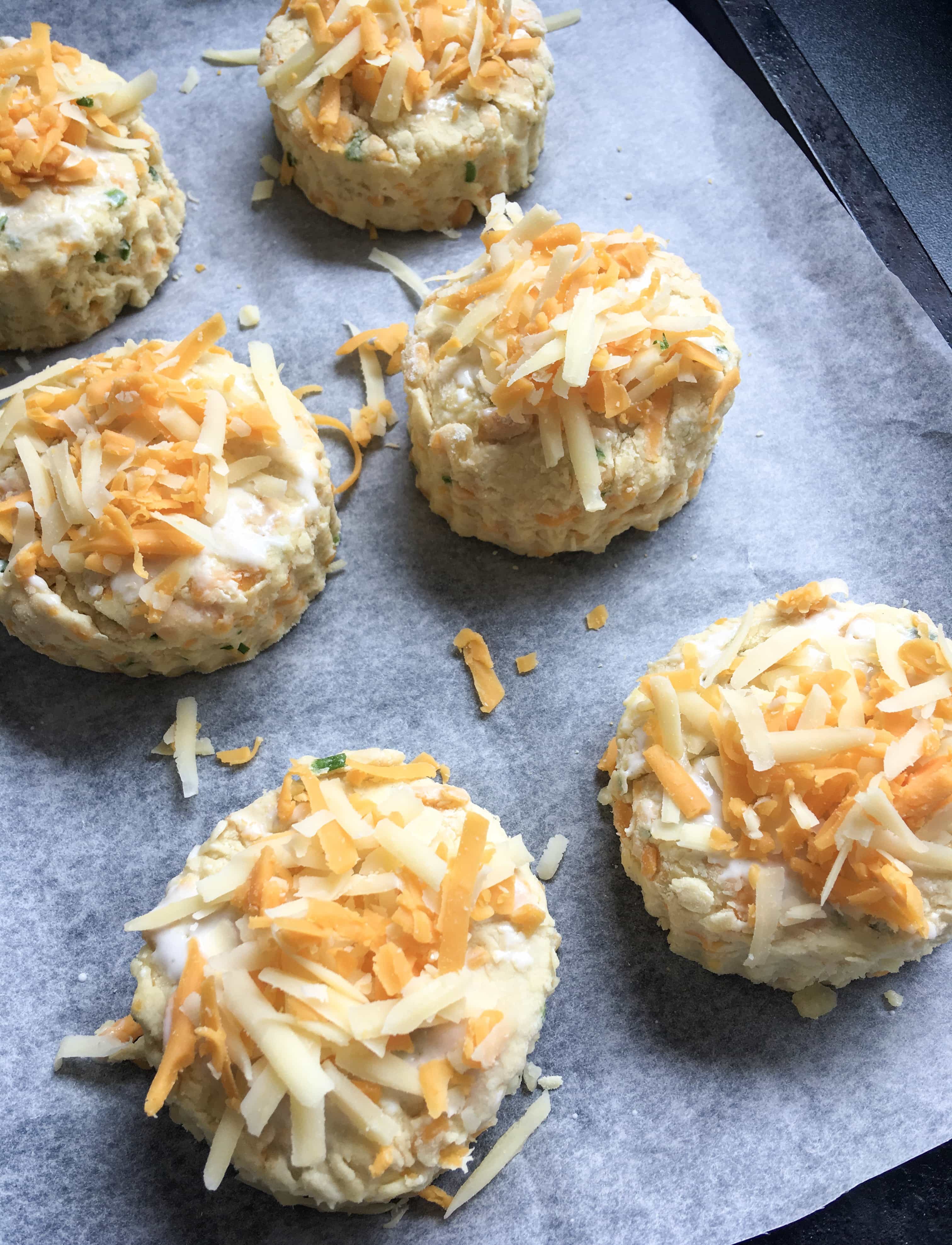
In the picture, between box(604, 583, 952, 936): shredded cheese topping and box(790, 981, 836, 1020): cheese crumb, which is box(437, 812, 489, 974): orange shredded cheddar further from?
box(790, 981, 836, 1020): cheese crumb

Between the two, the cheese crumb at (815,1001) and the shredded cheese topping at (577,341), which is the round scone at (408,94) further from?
the cheese crumb at (815,1001)

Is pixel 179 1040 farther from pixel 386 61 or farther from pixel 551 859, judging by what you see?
pixel 386 61

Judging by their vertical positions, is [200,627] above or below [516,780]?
above

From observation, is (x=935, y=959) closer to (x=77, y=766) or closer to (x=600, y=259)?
(x=600, y=259)

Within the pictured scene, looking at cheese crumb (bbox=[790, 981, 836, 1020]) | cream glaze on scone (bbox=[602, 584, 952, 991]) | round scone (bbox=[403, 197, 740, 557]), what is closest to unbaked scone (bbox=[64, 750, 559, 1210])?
cream glaze on scone (bbox=[602, 584, 952, 991])

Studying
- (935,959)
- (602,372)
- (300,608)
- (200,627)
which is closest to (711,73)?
(602,372)

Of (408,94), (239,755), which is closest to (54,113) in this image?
(408,94)
